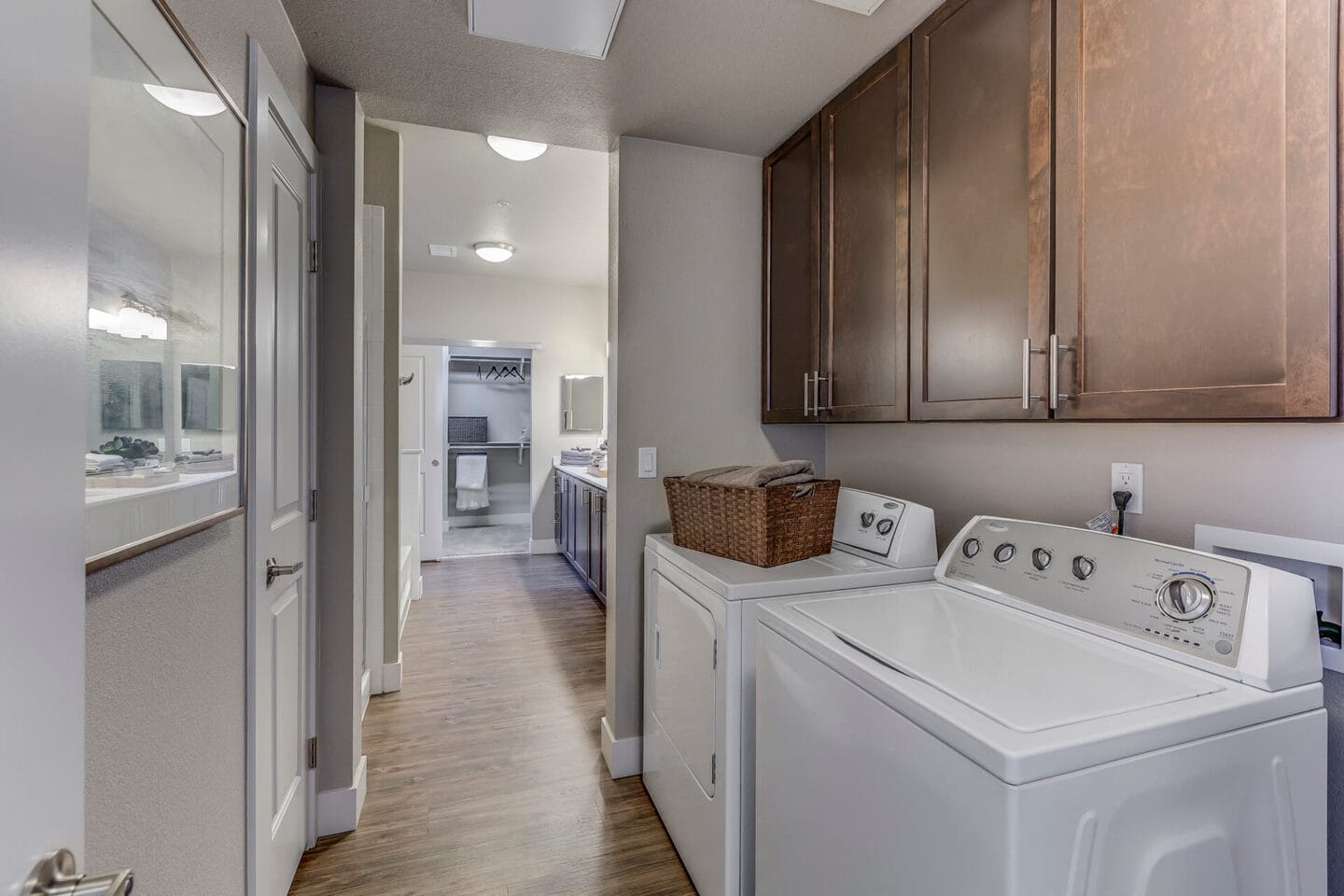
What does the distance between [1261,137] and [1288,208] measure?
0.12m

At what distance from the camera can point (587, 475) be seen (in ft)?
15.0

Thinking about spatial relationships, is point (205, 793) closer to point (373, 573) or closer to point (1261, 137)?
point (373, 573)

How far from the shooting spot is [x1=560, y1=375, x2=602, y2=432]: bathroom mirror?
5.77 m

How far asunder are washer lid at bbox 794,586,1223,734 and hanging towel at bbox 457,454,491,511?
6.47 meters

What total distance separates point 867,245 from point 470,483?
6.32 m

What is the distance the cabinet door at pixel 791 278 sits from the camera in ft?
6.91

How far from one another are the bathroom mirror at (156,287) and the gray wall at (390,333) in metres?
1.79

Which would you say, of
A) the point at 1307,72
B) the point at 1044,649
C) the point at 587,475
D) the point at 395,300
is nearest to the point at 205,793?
the point at 1044,649

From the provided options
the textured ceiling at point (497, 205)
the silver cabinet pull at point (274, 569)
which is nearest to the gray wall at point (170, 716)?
the silver cabinet pull at point (274, 569)

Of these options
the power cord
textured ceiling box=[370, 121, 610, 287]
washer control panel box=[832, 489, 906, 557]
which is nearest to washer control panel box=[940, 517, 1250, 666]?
the power cord

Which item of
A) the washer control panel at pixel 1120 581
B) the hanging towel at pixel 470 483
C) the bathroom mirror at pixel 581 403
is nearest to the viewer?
the washer control panel at pixel 1120 581

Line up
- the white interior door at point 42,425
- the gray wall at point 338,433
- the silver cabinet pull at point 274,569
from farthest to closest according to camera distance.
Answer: the gray wall at point 338,433
the silver cabinet pull at point 274,569
the white interior door at point 42,425

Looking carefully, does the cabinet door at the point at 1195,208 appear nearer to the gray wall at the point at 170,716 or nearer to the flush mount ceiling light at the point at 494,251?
the gray wall at the point at 170,716

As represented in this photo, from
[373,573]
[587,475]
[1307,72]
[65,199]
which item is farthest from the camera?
[587,475]
